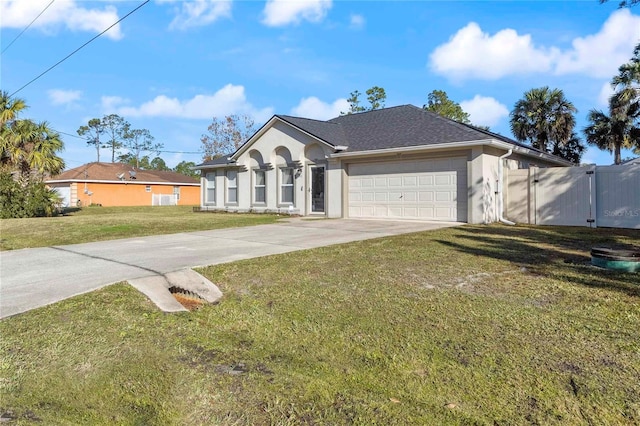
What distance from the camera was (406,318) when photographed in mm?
4156

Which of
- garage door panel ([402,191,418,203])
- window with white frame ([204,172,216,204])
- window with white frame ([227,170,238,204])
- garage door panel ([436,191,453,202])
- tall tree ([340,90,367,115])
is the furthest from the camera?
tall tree ([340,90,367,115])

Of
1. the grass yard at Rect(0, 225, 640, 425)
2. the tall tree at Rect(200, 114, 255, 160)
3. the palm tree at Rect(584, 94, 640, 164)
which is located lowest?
the grass yard at Rect(0, 225, 640, 425)

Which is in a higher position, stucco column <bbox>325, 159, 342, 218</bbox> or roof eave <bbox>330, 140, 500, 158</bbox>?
roof eave <bbox>330, 140, 500, 158</bbox>

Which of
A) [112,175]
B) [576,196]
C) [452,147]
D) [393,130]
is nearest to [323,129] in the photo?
[393,130]

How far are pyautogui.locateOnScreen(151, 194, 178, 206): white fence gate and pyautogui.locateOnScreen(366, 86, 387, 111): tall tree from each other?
21510 mm

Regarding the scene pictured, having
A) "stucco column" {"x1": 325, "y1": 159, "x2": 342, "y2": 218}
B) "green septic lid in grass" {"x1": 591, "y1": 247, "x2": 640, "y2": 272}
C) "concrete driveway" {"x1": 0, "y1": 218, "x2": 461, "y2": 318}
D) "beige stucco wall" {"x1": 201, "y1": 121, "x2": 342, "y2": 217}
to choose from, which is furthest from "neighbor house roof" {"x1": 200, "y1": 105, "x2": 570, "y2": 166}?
"green septic lid in grass" {"x1": 591, "y1": 247, "x2": 640, "y2": 272}

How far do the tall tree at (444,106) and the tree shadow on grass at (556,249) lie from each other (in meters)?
29.6

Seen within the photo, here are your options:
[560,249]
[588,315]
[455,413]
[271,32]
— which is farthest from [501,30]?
[455,413]

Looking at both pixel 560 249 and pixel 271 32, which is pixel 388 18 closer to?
pixel 271 32

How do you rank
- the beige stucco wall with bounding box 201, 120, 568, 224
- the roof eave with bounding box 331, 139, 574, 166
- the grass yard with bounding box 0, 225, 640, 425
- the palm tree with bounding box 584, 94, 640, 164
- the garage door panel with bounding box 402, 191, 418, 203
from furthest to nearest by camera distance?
the palm tree with bounding box 584, 94, 640, 164
the garage door panel with bounding box 402, 191, 418, 203
the beige stucco wall with bounding box 201, 120, 568, 224
the roof eave with bounding box 331, 139, 574, 166
the grass yard with bounding box 0, 225, 640, 425

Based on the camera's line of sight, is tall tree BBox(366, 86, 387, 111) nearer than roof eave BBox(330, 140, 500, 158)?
No

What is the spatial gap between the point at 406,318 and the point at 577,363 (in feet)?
4.87

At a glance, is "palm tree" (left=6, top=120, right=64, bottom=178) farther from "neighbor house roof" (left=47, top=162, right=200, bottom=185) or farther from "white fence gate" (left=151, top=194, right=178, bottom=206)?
"white fence gate" (left=151, top=194, right=178, bottom=206)

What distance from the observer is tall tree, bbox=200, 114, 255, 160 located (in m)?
44.9
